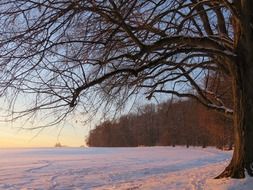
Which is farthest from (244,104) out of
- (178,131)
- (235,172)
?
(178,131)

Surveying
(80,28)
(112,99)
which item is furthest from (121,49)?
(80,28)

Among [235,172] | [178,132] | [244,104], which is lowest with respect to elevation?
[235,172]

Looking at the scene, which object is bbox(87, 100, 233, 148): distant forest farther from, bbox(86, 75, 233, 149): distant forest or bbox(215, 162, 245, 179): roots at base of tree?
bbox(215, 162, 245, 179): roots at base of tree

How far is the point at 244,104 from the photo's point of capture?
411 inches

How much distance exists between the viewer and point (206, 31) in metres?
12.6

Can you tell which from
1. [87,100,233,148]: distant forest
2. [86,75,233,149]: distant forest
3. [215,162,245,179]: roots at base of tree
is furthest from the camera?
[87,100,233,148]: distant forest

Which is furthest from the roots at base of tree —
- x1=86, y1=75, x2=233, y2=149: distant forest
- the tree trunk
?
x1=86, y1=75, x2=233, y2=149: distant forest

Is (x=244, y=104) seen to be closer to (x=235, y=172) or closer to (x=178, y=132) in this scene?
(x=235, y=172)

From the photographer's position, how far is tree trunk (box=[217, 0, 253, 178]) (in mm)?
10267

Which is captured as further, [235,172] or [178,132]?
[178,132]

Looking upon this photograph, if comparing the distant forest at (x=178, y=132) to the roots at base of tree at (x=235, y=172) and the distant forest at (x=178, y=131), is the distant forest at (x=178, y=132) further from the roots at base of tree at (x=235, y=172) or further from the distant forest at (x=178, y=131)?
the roots at base of tree at (x=235, y=172)

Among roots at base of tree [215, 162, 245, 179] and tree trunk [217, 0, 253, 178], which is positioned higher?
tree trunk [217, 0, 253, 178]

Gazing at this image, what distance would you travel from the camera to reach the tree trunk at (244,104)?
1027cm

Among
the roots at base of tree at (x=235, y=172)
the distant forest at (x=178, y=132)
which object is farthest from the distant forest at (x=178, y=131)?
the roots at base of tree at (x=235, y=172)
